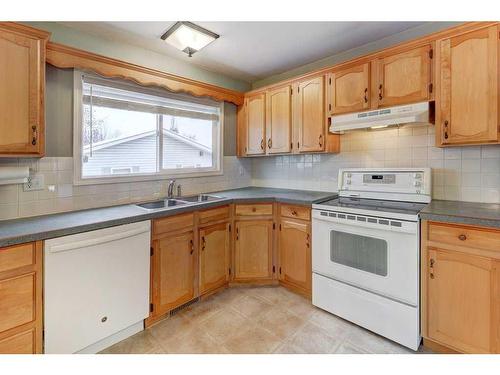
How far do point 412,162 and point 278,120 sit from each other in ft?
4.59

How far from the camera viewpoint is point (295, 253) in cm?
250

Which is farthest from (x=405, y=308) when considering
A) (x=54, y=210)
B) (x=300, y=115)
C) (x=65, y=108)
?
(x=65, y=108)

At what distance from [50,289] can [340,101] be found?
261 centimetres

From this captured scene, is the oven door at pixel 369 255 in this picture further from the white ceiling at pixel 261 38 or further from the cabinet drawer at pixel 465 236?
the white ceiling at pixel 261 38

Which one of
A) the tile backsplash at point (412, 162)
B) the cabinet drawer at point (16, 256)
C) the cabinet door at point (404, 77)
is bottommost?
the cabinet drawer at point (16, 256)

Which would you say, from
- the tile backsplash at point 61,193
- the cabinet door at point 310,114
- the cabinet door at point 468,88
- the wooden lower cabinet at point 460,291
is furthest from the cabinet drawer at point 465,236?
the tile backsplash at point 61,193

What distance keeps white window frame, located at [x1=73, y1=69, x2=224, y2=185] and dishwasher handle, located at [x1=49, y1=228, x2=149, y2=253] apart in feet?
2.23

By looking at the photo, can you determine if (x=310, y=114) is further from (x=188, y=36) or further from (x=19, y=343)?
(x=19, y=343)

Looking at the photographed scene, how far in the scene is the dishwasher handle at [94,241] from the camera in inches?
60.4

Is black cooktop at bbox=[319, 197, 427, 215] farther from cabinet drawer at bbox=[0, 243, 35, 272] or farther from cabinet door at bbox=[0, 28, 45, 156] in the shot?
cabinet door at bbox=[0, 28, 45, 156]

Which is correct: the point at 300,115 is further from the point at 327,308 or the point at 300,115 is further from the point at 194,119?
the point at 327,308

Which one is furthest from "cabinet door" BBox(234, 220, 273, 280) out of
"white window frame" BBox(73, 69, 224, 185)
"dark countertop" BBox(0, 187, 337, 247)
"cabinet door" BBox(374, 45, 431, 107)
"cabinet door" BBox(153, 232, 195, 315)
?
"cabinet door" BBox(374, 45, 431, 107)

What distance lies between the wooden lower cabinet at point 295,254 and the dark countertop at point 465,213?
0.97 meters

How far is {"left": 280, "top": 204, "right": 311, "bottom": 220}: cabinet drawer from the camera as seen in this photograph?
7.80 feet
